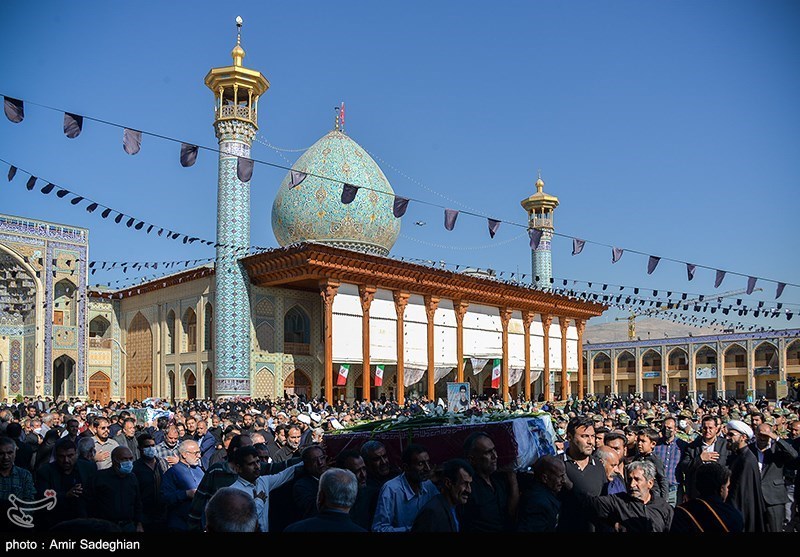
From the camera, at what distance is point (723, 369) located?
159ft

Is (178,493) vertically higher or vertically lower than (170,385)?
higher

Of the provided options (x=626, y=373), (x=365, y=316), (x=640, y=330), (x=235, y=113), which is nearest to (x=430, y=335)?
(x=365, y=316)

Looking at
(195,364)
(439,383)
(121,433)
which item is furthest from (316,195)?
(121,433)

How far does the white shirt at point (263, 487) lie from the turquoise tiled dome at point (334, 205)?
80.0 ft

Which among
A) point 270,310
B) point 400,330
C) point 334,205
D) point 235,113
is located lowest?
point 400,330

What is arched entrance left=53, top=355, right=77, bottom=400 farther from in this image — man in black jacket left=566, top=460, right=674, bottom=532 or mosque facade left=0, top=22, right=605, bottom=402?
man in black jacket left=566, top=460, right=674, bottom=532

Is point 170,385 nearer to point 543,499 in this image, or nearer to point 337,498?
point 543,499

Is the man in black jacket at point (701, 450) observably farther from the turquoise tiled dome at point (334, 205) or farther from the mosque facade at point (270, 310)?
the turquoise tiled dome at point (334, 205)

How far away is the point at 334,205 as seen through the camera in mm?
30047

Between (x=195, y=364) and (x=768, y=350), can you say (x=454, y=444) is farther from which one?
(x=768, y=350)

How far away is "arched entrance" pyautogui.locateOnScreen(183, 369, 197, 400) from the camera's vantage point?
29266 mm

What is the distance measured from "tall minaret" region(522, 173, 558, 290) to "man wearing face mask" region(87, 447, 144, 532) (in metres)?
36.0

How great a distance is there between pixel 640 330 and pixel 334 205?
89659 millimetres

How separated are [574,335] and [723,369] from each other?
1472cm
